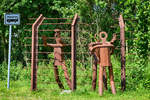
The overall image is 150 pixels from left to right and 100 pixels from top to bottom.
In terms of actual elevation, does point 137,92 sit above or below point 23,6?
below

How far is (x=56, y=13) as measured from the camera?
47.9 feet

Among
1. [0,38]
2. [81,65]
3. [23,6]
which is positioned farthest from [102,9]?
A: [0,38]

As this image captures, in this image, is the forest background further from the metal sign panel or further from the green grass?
the metal sign panel

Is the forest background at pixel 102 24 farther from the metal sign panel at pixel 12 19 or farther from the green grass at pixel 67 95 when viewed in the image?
the metal sign panel at pixel 12 19

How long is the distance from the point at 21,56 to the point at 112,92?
25.5 feet

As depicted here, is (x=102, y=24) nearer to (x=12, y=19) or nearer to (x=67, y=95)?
(x=12, y=19)

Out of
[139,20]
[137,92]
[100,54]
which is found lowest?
[137,92]

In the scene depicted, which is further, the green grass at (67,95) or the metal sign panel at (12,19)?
the metal sign panel at (12,19)

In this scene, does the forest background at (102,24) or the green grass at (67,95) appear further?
the forest background at (102,24)

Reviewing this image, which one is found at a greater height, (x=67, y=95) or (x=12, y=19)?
(x=12, y=19)

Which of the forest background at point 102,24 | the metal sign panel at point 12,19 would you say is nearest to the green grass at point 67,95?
the forest background at point 102,24

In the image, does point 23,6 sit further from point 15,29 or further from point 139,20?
point 139,20

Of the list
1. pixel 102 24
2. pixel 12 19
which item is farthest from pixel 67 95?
pixel 102 24

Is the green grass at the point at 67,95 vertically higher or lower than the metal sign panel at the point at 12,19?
lower
